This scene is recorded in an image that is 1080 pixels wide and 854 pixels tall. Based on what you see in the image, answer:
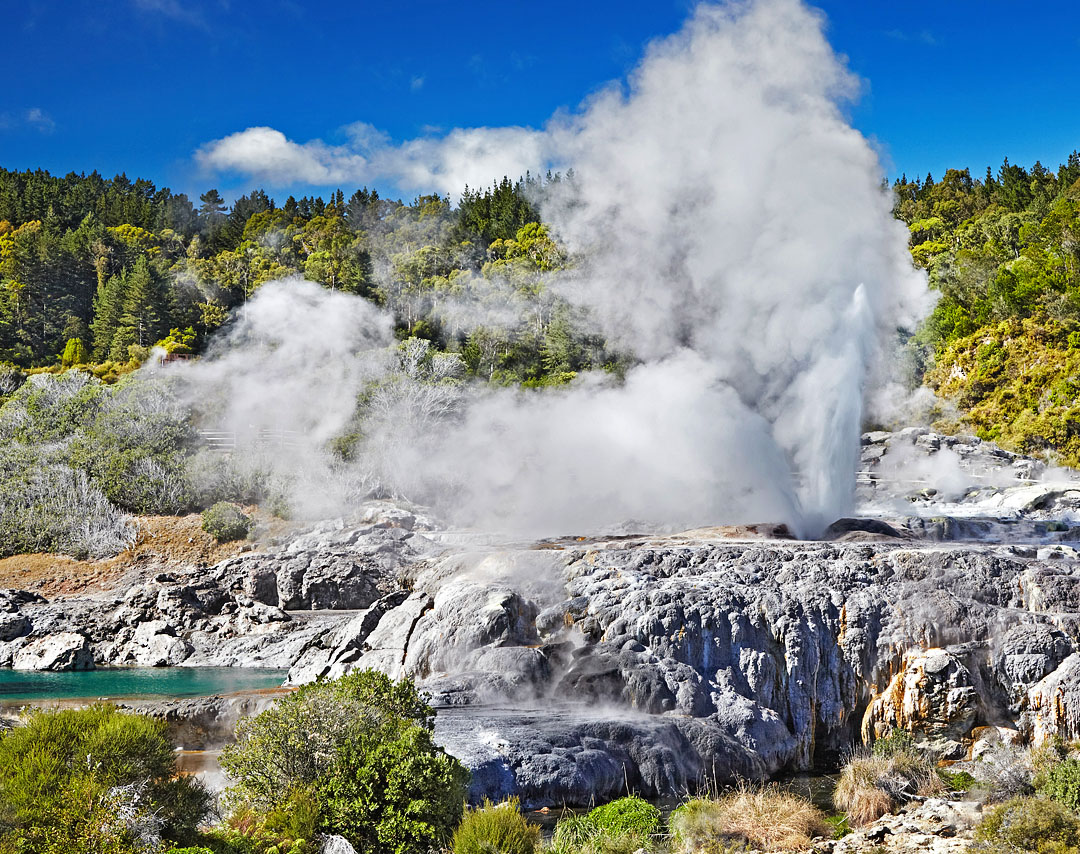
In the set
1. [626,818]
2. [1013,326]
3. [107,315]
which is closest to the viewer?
[626,818]

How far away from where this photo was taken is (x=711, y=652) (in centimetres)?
1593

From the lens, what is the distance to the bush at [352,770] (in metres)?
9.02

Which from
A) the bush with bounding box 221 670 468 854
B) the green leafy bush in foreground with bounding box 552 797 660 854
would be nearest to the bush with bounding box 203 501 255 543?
the bush with bounding box 221 670 468 854

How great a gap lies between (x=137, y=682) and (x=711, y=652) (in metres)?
14.3

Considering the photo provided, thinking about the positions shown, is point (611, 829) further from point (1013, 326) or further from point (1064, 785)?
point (1013, 326)

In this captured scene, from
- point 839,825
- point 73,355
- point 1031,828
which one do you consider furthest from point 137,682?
point 73,355

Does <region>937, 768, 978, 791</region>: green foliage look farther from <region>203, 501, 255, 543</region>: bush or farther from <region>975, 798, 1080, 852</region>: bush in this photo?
<region>203, 501, 255, 543</region>: bush

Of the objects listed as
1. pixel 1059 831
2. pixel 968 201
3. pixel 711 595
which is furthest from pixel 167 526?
pixel 968 201

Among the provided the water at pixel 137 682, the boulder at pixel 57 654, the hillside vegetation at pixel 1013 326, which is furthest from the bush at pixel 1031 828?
the hillside vegetation at pixel 1013 326

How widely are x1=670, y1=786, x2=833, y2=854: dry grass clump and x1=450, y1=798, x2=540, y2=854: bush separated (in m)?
1.96

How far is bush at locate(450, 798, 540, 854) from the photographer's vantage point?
28.2ft

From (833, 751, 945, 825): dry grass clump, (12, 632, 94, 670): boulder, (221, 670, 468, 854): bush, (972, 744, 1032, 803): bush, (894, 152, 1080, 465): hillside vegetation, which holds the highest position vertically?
(894, 152, 1080, 465): hillside vegetation

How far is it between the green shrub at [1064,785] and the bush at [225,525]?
30849 mm

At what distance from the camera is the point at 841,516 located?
27.2 metres
